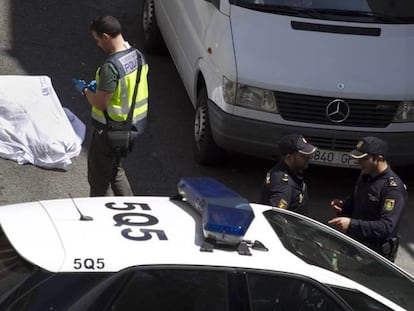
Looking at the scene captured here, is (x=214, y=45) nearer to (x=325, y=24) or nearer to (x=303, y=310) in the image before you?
(x=325, y=24)

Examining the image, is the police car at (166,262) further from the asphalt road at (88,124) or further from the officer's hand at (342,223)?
the asphalt road at (88,124)

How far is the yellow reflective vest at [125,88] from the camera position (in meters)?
6.75

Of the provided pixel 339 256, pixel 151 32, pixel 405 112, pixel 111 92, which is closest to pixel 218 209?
pixel 339 256

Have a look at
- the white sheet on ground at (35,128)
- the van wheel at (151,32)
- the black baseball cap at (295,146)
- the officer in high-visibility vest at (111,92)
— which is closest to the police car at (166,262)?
the black baseball cap at (295,146)

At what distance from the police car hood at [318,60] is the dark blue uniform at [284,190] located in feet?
6.44

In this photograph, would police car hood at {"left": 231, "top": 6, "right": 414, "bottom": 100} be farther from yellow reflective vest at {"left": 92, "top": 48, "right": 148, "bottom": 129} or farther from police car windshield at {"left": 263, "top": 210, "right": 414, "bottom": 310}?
police car windshield at {"left": 263, "top": 210, "right": 414, "bottom": 310}

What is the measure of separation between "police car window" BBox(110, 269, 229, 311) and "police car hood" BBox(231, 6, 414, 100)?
410cm

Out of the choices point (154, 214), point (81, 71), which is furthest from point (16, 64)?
point (154, 214)

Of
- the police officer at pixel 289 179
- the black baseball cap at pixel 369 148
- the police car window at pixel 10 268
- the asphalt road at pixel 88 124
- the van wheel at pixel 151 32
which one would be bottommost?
the asphalt road at pixel 88 124

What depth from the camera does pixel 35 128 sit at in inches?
341

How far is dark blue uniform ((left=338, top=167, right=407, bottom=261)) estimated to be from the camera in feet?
19.8

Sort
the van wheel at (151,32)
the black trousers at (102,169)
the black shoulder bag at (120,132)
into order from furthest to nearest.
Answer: the van wheel at (151,32) → the black trousers at (102,169) → the black shoulder bag at (120,132)

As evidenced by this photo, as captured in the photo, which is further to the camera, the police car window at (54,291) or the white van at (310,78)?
the white van at (310,78)

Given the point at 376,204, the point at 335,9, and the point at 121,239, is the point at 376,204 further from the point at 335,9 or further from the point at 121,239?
the point at 335,9
